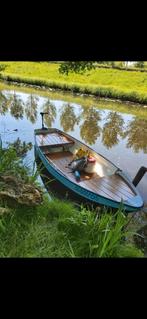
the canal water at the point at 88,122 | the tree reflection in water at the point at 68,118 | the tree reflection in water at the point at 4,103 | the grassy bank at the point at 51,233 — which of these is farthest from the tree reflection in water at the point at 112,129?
the grassy bank at the point at 51,233

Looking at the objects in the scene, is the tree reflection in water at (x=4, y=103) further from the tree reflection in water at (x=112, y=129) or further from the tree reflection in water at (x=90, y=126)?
the tree reflection in water at (x=112, y=129)

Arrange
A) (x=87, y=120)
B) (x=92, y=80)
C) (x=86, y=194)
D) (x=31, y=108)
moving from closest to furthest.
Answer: (x=86, y=194), (x=87, y=120), (x=31, y=108), (x=92, y=80)

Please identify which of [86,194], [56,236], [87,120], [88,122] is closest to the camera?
[56,236]

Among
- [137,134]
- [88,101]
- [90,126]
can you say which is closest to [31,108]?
[88,101]

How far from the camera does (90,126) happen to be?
14.7 metres

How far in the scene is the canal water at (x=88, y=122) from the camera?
10859 mm

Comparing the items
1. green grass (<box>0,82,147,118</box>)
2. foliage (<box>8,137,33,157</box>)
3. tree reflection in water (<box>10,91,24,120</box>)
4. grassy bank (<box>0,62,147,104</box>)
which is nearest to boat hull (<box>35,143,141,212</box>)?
foliage (<box>8,137,33,157</box>)

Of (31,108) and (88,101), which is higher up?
(88,101)

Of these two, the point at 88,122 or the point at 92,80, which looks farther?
the point at 92,80

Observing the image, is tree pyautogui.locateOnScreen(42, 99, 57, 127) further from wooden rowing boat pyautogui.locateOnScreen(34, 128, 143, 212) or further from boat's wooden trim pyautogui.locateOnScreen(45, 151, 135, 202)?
boat's wooden trim pyautogui.locateOnScreen(45, 151, 135, 202)

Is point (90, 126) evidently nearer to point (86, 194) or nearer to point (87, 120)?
point (87, 120)

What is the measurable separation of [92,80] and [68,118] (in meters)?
11.3

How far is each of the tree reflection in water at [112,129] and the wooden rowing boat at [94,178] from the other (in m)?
3.18
